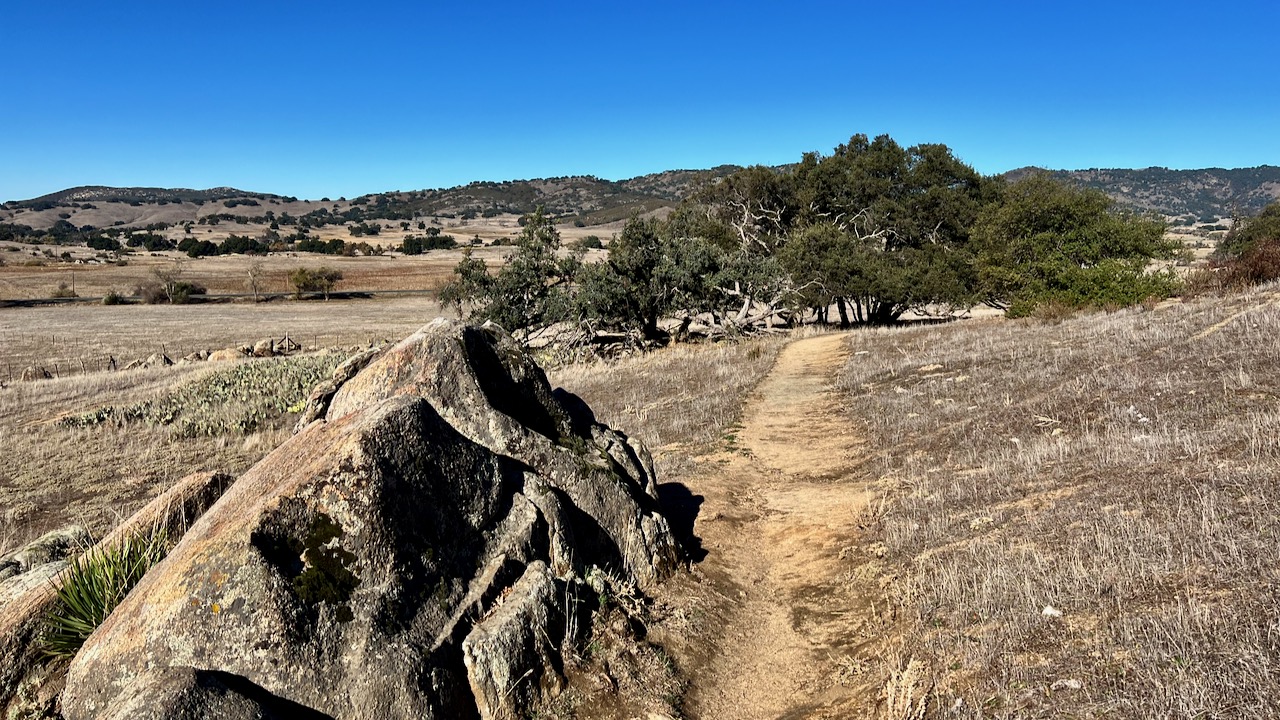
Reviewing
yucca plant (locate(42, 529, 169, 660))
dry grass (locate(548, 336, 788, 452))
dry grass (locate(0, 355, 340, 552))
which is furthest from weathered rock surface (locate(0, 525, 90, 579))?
dry grass (locate(548, 336, 788, 452))

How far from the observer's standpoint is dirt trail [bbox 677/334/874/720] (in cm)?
512

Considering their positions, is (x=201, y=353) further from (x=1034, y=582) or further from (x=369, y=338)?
(x=1034, y=582)

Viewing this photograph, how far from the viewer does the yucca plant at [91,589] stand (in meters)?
4.76

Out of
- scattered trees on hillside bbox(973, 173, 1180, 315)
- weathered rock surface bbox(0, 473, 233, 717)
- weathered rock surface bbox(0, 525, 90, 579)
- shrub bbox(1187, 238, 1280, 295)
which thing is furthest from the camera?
scattered trees on hillside bbox(973, 173, 1180, 315)

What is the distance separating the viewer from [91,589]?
199 inches

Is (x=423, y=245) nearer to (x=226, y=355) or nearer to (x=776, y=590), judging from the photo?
(x=226, y=355)

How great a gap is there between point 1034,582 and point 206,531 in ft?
19.0

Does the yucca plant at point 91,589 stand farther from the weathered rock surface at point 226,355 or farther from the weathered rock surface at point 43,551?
the weathered rock surface at point 226,355

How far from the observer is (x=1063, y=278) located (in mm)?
28641

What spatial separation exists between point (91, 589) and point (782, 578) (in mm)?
5654

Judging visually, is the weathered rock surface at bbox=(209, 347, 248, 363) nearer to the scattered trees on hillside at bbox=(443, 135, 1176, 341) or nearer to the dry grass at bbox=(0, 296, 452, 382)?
the dry grass at bbox=(0, 296, 452, 382)

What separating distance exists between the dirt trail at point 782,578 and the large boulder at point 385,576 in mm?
1047

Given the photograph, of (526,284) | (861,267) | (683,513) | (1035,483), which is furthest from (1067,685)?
(861,267)

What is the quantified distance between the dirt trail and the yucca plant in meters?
4.13
